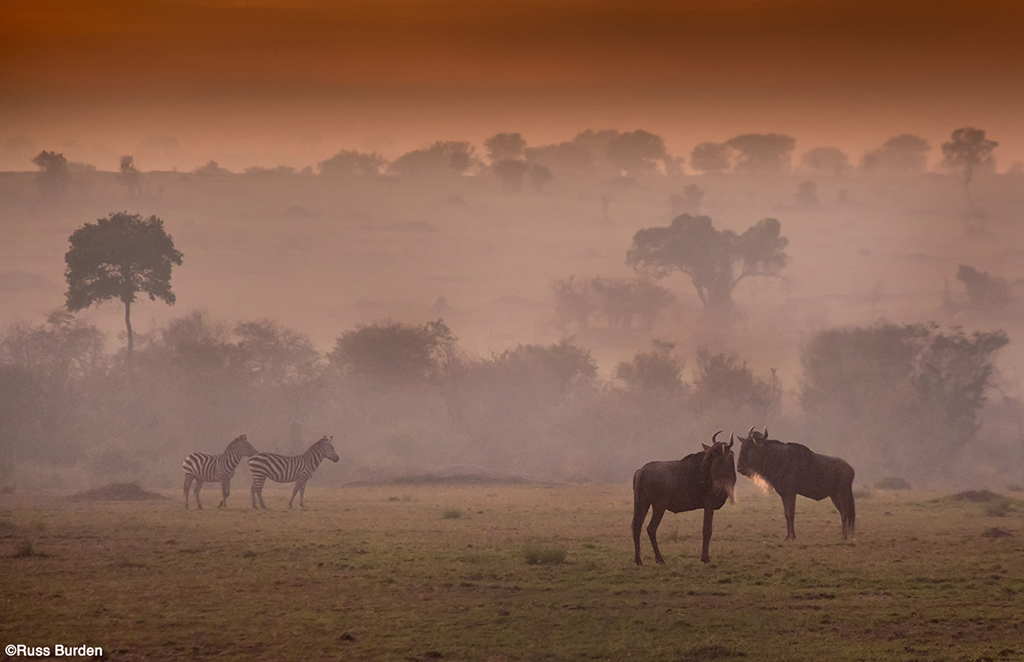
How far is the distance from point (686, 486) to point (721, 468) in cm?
86

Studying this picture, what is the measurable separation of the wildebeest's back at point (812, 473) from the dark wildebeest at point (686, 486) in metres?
4.89

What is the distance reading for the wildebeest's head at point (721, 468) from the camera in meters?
20.3

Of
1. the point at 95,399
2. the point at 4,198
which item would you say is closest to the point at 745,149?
the point at 4,198

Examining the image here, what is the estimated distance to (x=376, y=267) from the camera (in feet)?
472

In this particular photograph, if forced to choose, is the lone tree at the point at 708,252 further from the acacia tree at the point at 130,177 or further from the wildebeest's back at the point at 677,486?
the wildebeest's back at the point at 677,486

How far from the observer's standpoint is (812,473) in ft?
83.2

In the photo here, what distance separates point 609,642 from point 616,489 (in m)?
34.7

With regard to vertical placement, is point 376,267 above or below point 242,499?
above

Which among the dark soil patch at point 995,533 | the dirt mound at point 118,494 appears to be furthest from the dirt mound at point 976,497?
the dirt mound at point 118,494

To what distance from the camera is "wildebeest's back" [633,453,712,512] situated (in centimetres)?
2083

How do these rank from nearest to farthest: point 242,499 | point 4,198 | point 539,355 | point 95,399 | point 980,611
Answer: point 980,611 → point 242,499 → point 95,399 → point 539,355 → point 4,198

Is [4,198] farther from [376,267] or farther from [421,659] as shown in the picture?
[421,659]

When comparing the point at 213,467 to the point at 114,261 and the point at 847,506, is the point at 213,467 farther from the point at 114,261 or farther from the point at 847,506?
the point at 114,261

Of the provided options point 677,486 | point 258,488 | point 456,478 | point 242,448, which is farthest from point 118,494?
point 677,486
